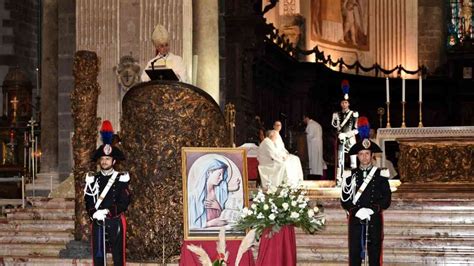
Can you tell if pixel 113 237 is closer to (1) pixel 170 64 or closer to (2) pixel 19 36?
(1) pixel 170 64

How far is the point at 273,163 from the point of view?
18.4m

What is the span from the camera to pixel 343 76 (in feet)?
89.7

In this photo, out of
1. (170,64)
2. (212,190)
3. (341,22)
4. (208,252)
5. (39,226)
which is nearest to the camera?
(208,252)

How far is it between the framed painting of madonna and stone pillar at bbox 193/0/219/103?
750 cm

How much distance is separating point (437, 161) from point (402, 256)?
423 centimetres

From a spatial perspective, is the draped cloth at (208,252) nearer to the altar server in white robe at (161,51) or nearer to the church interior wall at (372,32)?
the altar server in white robe at (161,51)

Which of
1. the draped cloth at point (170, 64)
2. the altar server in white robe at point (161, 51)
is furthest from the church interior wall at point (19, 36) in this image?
the altar server in white robe at point (161, 51)

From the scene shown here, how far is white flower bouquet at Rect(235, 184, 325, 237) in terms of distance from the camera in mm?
10070

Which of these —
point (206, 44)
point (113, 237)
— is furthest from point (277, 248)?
point (206, 44)

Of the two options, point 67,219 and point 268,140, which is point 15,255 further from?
point 268,140

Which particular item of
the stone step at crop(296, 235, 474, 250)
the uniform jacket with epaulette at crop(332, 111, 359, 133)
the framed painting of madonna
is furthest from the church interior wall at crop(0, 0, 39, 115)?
the framed painting of madonna

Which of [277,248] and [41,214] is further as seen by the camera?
[41,214]

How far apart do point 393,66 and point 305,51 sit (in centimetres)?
472

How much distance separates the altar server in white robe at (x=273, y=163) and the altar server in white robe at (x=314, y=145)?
475 cm
